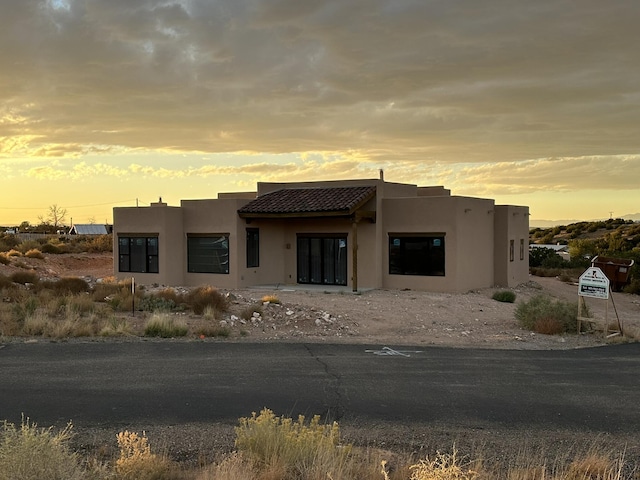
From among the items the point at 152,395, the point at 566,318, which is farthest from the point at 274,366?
the point at 566,318

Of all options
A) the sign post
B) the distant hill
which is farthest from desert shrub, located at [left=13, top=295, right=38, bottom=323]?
the distant hill

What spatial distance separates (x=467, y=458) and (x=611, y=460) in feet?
4.79

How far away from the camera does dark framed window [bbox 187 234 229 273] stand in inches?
1112

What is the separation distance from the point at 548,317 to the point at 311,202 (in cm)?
1267

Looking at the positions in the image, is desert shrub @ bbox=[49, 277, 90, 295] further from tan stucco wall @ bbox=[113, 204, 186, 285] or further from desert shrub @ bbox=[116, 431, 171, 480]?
desert shrub @ bbox=[116, 431, 171, 480]

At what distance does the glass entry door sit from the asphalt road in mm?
13963

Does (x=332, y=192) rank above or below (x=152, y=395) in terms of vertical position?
above

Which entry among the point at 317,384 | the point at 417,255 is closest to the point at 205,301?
the point at 317,384

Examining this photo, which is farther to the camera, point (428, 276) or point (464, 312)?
point (428, 276)

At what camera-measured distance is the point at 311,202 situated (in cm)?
2781

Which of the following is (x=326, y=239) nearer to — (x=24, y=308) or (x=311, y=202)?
(x=311, y=202)

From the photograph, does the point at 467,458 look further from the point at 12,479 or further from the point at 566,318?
the point at 566,318

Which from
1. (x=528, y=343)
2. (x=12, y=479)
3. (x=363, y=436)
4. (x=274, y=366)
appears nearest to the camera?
(x=12, y=479)

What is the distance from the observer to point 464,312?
21.6 metres
